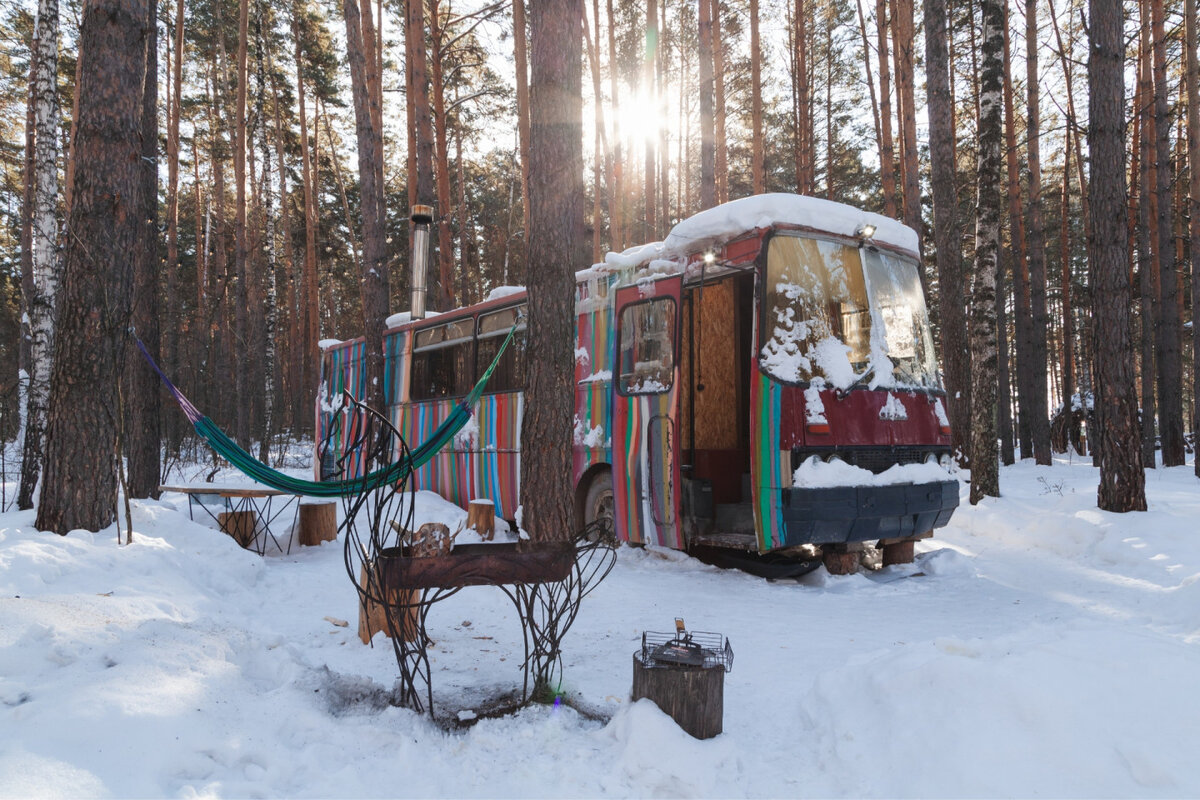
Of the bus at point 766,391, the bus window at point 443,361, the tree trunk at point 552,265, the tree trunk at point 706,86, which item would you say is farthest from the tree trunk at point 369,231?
the tree trunk at point 552,265

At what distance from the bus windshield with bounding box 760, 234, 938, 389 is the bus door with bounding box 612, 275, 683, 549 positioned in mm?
890

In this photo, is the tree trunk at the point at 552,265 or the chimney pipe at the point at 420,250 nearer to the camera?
the tree trunk at the point at 552,265

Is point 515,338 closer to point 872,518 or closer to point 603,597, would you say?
point 603,597

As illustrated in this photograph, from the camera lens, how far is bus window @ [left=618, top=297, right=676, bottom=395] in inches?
255

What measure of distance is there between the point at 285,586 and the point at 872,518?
468 centimetres

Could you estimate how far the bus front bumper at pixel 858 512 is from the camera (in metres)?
5.60

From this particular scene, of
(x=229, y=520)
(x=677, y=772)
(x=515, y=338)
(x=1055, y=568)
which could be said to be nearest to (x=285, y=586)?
(x=229, y=520)

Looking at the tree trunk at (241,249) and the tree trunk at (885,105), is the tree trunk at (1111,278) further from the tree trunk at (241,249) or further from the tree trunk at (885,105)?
the tree trunk at (241,249)

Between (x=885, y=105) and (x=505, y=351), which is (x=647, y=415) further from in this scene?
(x=885, y=105)

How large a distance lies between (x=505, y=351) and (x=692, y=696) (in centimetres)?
587

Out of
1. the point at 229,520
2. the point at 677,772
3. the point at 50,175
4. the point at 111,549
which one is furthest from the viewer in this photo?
the point at 50,175

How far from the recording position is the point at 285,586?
20.1 feet

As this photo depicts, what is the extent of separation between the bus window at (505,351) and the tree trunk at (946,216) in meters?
5.85

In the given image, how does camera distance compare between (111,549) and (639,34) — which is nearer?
(111,549)
